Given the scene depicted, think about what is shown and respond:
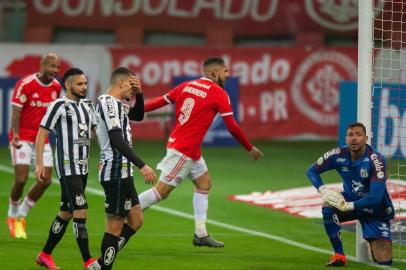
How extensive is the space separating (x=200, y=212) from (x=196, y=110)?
3.81 feet

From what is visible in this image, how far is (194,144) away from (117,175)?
2.54m

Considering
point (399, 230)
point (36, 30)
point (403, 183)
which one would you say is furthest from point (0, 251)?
point (36, 30)

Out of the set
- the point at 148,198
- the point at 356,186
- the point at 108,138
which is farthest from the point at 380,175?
the point at 108,138

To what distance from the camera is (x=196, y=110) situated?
500 inches

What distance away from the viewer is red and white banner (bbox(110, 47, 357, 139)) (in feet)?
93.1

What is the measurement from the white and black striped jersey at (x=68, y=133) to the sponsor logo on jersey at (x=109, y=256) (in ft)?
3.22

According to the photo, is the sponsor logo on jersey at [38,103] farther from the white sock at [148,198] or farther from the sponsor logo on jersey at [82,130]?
the sponsor logo on jersey at [82,130]

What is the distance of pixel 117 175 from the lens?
10258 millimetres

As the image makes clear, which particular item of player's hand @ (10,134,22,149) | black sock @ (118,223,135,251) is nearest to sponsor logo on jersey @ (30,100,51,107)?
player's hand @ (10,134,22,149)

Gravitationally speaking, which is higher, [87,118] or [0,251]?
[87,118]

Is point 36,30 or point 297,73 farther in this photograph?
point 36,30

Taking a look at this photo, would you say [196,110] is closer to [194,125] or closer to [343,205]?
[194,125]

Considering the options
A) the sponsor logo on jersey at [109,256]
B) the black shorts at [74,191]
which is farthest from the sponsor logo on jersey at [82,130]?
the sponsor logo on jersey at [109,256]

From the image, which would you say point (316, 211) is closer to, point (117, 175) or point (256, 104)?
point (117, 175)
